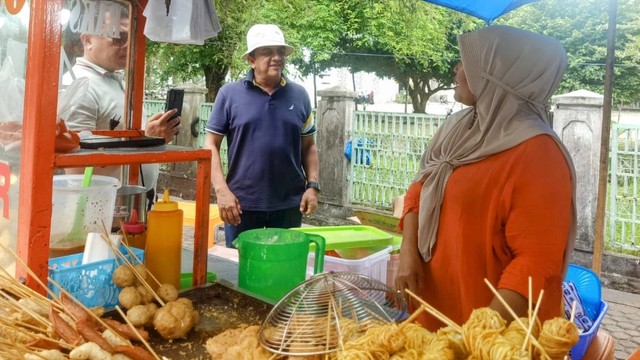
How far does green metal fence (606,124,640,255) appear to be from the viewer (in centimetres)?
602

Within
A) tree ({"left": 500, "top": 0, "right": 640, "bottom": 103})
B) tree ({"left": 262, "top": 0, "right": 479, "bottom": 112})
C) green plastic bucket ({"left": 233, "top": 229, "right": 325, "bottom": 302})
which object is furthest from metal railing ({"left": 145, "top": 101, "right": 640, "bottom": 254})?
tree ({"left": 500, "top": 0, "right": 640, "bottom": 103})

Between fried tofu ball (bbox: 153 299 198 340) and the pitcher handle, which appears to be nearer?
fried tofu ball (bbox: 153 299 198 340)

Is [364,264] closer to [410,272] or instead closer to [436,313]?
[410,272]

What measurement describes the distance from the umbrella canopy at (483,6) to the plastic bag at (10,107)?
298 cm

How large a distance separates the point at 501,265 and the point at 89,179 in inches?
62.3

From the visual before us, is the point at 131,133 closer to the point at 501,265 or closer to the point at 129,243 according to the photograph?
the point at 129,243

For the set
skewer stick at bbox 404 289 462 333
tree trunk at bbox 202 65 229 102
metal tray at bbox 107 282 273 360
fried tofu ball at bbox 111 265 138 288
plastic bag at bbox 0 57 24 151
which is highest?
tree trunk at bbox 202 65 229 102

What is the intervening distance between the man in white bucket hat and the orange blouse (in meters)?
1.65

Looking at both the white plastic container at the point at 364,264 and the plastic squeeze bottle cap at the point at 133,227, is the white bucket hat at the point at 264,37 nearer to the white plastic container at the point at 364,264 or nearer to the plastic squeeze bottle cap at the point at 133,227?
the white plastic container at the point at 364,264

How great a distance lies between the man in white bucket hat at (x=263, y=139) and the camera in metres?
3.69

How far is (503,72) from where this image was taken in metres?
2.05

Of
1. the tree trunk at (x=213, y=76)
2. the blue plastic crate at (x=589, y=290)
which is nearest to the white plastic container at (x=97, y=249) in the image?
the blue plastic crate at (x=589, y=290)

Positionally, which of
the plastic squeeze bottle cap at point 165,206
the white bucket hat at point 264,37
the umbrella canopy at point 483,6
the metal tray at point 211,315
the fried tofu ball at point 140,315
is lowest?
the metal tray at point 211,315

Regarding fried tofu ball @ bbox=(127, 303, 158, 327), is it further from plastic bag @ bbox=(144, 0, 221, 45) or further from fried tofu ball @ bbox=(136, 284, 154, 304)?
plastic bag @ bbox=(144, 0, 221, 45)
